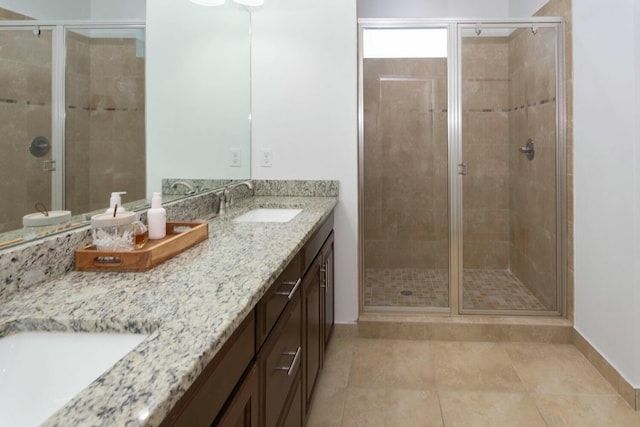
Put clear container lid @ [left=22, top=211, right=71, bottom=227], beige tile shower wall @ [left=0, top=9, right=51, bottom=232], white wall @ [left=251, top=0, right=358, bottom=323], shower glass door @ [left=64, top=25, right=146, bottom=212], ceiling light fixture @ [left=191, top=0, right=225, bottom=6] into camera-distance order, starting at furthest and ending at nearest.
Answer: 1. white wall @ [left=251, top=0, right=358, bottom=323]
2. ceiling light fixture @ [left=191, top=0, right=225, bottom=6]
3. shower glass door @ [left=64, top=25, right=146, bottom=212]
4. clear container lid @ [left=22, top=211, right=71, bottom=227]
5. beige tile shower wall @ [left=0, top=9, right=51, bottom=232]

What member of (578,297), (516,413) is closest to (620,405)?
(516,413)

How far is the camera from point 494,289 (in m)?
2.91

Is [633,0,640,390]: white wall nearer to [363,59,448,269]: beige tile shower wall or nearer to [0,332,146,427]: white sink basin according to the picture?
[363,59,448,269]: beige tile shower wall

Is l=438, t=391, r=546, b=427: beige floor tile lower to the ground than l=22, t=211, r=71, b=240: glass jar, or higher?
lower

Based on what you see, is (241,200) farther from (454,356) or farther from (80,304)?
(80,304)

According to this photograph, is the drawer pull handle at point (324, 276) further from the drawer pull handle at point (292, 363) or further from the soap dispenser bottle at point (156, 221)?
the soap dispenser bottle at point (156, 221)

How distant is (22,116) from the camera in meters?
0.99

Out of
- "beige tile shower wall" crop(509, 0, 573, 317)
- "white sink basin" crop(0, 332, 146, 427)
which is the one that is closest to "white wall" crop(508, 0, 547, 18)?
"beige tile shower wall" crop(509, 0, 573, 317)

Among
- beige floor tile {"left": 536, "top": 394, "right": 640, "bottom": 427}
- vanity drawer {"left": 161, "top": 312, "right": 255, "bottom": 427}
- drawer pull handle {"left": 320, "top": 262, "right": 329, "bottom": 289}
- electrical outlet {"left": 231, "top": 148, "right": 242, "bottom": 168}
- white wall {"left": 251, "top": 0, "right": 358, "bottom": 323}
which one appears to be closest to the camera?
vanity drawer {"left": 161, "top": 312, "right": 255, "bottom": 427}

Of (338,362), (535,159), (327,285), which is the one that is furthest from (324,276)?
(535,159)

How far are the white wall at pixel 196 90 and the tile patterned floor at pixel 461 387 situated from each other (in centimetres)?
126

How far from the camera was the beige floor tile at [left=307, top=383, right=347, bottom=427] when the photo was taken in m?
1.92

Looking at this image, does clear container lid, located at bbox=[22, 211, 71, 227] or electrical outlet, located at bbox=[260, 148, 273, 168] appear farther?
electrical outlet, located at bbox=[260, 148, 273, 168]

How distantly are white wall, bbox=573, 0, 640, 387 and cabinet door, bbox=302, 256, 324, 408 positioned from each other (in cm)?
140
